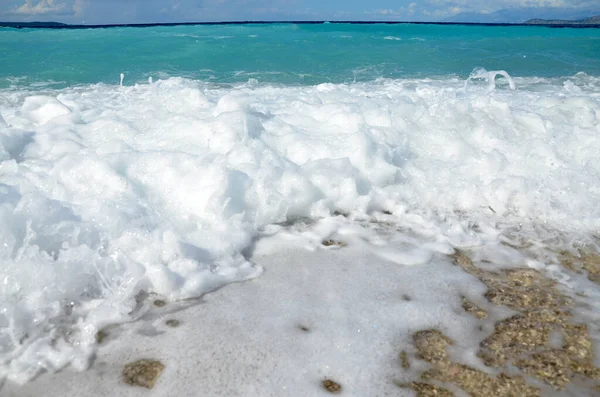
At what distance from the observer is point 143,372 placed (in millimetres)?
1808

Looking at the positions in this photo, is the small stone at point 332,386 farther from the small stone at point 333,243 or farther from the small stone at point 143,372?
the small stone at point 333,243

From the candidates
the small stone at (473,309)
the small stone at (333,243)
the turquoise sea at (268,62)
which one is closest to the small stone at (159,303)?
the small stone at (333,243)

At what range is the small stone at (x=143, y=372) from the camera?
5.77 ft

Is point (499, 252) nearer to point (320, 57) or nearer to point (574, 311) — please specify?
point (574, 311)

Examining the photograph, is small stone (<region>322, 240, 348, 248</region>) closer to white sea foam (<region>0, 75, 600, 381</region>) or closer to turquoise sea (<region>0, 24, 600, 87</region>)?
white sea foam (<region>0, 75, 600, 381</region>)

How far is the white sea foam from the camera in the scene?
2240 millimetres

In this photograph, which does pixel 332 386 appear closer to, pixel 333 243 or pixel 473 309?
pixel 473 309

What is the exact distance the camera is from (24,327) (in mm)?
1995

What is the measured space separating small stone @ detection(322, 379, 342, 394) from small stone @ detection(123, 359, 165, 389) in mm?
706

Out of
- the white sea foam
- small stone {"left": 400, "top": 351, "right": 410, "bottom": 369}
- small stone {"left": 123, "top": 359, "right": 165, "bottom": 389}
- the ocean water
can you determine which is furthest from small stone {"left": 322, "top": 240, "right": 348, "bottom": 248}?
small stone {"left": 123, "top": 359, "right": 165, "bottom": 389}

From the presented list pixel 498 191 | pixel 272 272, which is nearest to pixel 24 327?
pixel 272 272

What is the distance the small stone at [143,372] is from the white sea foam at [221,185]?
23 centimetres

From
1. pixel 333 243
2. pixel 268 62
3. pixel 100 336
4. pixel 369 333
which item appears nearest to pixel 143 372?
pixel 100 336

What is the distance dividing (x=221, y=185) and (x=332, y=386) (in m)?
1.91
